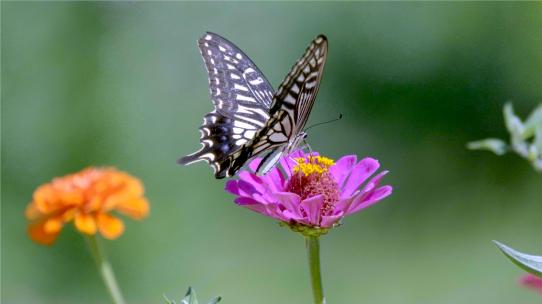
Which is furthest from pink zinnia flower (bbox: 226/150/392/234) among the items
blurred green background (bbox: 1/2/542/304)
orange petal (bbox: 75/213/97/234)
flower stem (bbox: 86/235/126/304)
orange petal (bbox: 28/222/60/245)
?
blurred green background (bbox: 1/2/542/304)

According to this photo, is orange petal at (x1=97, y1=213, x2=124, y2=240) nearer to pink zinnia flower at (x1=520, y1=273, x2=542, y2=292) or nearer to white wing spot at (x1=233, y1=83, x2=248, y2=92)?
white wing spot at (x1=233, y1=83, x2=248, y2=92)

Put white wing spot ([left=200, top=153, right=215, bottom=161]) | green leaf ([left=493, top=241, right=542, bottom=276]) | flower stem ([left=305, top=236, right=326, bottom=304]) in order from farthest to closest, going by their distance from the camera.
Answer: white wing spot ([left=200, top=153, right=215, bottom=161]), flower stem ([left=305, top=236, right=326, bottom=304]), green leaf ([left=493, top=241, right=542, bottom=276])

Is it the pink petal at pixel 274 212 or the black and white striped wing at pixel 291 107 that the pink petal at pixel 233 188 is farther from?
the black and white striped wing at pixel 291 107

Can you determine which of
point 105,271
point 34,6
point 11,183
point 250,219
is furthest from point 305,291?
point 105,271

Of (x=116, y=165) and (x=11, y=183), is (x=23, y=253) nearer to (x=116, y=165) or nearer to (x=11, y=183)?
(x=11, y=183)

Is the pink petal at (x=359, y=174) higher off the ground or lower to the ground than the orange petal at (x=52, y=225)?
lower

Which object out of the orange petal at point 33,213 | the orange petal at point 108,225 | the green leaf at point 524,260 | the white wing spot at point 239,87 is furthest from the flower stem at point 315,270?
the orange petal at point 33,213

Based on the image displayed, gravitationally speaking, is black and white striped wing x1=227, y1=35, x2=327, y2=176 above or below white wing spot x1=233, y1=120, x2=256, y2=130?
below
